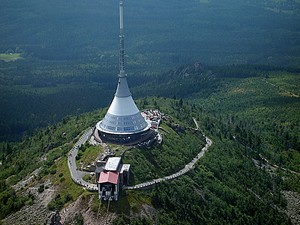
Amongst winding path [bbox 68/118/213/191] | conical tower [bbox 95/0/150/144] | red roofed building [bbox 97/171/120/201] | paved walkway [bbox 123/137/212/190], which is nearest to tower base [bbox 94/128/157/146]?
conical tower [bbox 95/0/150/144]

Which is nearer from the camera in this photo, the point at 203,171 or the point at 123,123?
the point at 123,123

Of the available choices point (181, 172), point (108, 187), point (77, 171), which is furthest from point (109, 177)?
point (181, 172)

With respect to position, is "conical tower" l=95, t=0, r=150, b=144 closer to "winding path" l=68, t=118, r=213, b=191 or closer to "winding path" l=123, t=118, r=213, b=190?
"winding path" l=68, t=118, r=213, b=191

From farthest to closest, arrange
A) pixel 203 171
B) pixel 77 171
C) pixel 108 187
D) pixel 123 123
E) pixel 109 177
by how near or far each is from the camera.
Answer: pixel 203 171
pixel 123 123
pixel 77 171
pixel 109 177
pixel 108 187

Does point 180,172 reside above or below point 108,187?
below

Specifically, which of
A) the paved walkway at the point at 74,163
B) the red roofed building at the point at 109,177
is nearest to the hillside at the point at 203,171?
the paved walkway at the point at 74,163

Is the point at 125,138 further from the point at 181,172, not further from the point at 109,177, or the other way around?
the point at 109,177

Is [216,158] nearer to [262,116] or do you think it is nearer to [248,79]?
[262,116]

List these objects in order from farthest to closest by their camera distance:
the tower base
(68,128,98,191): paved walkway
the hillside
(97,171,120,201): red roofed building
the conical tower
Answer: the conical tower → the tower base → (68,128,98,191): paved walkway → the hillside → (97,171,120,201): red roofed building

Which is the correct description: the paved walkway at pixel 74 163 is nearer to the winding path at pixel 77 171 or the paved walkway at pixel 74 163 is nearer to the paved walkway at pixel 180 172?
the winding path at pixel 77 171

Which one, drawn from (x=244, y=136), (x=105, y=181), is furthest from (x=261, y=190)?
(x=105, y=181)

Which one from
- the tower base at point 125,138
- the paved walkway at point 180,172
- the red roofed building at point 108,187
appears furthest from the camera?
the tower base at point 125,138
